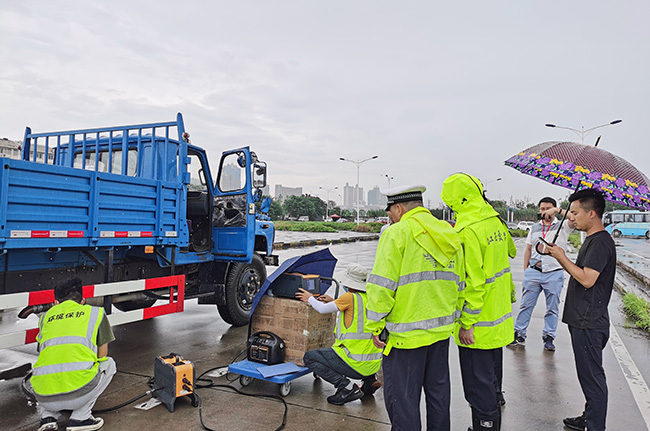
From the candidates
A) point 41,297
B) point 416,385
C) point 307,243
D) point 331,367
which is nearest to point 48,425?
point 41,297

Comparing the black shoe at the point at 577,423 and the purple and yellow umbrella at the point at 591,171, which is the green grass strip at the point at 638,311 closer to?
the purple and yellow umbrella at the point at 591,171

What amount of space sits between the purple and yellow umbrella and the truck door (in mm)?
3829

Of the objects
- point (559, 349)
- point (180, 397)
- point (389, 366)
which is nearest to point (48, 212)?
point (180, 397)

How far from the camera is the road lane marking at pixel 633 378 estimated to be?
417 centimetres

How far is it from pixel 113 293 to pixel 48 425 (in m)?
1.59

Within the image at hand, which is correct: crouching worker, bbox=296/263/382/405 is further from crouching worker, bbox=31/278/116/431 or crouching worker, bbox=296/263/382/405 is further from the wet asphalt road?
crouching worker, bbox=31/278/116/431

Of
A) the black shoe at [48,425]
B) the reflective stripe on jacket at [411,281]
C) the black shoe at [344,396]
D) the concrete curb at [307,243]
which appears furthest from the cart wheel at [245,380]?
the concrete curb at [307,243]

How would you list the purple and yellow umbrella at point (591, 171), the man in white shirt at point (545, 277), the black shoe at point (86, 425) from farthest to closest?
the man in white shirt at point (545, 277), the purple and yellow umbrella at point (591, 171), the black shoe at point (86, 425)

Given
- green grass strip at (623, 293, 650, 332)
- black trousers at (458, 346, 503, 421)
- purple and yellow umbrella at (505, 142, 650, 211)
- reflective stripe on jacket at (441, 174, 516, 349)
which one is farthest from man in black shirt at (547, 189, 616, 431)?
green grass strip at (623, 293, 650, 332)

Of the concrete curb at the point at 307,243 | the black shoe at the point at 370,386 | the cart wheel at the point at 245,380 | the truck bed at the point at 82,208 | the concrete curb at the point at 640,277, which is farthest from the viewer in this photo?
the concrete curb at the point at 307,243

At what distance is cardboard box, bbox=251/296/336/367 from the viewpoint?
14.9 feet

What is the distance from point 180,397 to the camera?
4.12 metres

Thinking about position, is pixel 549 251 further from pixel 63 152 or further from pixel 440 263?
pixel 63 152

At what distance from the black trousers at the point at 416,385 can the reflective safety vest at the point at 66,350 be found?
7.49 ft
